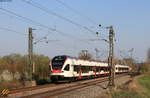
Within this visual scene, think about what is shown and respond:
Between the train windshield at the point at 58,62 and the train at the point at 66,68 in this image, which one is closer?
the train at the point at 66,68

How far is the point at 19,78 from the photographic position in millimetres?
36156

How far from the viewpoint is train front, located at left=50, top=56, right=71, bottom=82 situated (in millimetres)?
29095

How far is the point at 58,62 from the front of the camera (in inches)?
1172

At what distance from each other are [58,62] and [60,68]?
2.82ft

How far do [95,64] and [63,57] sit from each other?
48.0 feet

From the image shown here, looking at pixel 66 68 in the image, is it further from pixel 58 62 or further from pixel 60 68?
pixel 58 62

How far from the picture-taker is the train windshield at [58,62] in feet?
96.8

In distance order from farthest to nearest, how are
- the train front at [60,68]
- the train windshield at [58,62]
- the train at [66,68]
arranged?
the train windshield at [58,62] → the train at [66,68] → the train front at [60,68]

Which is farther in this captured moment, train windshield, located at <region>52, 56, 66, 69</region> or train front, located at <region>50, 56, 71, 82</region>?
train windshield, located at <region>52, 56, 66, 69</region>

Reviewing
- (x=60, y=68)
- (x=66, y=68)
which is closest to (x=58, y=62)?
(x=60, y=68)

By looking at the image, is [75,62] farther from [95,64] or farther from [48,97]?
[48,97]

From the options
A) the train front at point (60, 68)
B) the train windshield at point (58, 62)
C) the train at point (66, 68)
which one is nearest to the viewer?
the train front at point (60, 68)

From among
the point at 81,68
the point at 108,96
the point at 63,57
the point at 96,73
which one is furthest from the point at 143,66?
the point at 108,96

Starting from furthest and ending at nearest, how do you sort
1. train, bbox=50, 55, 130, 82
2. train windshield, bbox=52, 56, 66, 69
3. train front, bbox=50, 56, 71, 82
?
1. train windshield, bbox=52, 56, 66, 69
2. train, bbox=50, 55, 130, 82
3. train front, bbox=50, 56, 71, 82
